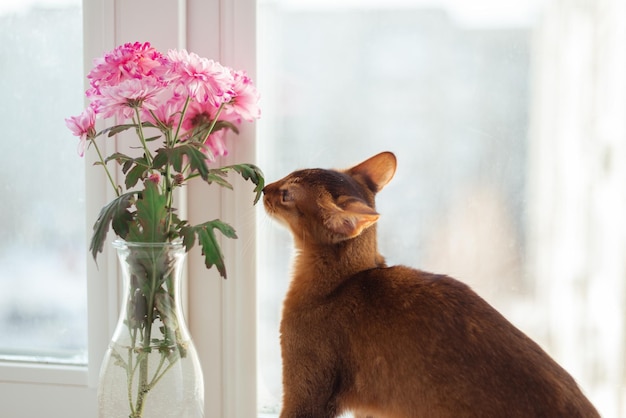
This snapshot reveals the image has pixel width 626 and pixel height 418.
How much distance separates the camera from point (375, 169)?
114 cm

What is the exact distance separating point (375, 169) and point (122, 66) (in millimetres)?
425

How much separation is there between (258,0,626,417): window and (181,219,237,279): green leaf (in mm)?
173

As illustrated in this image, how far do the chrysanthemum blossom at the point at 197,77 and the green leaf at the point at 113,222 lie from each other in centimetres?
19

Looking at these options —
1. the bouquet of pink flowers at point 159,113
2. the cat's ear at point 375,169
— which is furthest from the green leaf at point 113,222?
the cat's ear at point 375,169

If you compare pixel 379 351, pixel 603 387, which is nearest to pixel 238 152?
pixel 379 351

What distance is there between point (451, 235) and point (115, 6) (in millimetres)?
733

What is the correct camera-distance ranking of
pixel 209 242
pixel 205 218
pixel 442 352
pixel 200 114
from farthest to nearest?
pixel 205 218 < pixel 200 114 < pixel 209 242 < pixel 442 352

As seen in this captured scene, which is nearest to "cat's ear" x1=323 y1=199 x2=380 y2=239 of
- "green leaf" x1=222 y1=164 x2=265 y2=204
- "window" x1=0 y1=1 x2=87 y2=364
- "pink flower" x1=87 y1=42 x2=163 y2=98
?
"green leaf" x1=222 y1=164 x2=265 y2=204

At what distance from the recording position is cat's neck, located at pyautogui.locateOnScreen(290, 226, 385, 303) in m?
1.06

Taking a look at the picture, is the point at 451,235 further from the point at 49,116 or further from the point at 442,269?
the point at 49,116

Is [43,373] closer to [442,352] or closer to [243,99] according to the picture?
[243,99]

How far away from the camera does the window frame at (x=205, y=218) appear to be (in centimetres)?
124

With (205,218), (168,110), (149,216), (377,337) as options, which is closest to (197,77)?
(168,110)

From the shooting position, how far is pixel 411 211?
1275 millimetres
